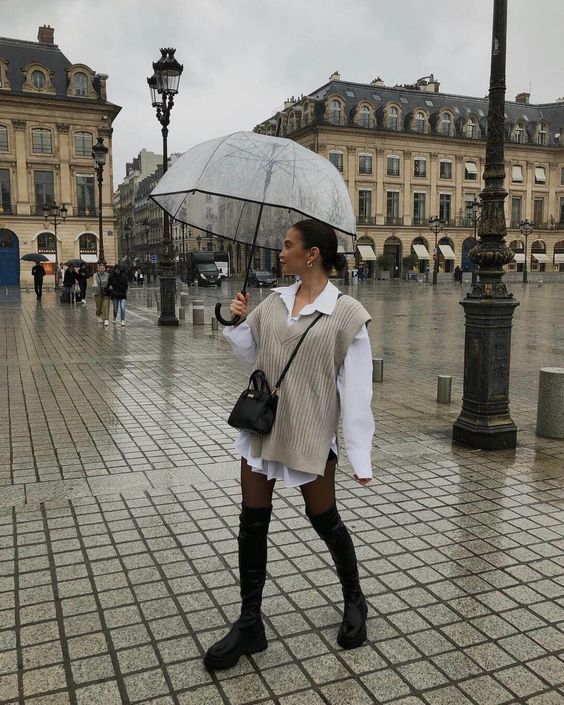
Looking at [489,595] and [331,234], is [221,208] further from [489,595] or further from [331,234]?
[489,595]

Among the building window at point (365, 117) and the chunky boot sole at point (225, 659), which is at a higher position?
→ the building window at point (365, 117)

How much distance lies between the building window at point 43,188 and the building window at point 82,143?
277 cm

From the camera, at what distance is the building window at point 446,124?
67125 mm

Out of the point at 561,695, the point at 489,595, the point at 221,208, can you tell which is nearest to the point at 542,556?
the point at 489,595

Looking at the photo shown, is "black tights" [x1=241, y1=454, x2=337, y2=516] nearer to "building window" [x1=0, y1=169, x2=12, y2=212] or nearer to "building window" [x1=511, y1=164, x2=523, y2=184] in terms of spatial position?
"building window" [x1=0, y1=169, x2=12, y2=212]

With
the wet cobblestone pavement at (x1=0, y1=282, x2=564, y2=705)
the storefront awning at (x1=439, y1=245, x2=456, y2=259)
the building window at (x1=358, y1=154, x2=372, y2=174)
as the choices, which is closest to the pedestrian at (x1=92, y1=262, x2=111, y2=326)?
the wet cobblestone pavement at (x1=0, y1=282, x2=564, y2=705)

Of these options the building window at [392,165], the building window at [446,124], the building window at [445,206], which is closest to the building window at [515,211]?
the building window at [445,206]

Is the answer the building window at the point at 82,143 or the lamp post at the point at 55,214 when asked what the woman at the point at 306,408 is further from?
the building window at the point at 82,143

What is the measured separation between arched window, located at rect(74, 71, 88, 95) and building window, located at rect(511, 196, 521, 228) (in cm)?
4325

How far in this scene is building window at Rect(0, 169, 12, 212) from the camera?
52719 millimetres

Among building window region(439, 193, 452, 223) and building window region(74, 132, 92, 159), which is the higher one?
building window region(74, 132, 92, 159)

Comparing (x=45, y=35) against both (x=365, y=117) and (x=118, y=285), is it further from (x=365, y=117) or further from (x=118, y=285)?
(x=118, y=285)

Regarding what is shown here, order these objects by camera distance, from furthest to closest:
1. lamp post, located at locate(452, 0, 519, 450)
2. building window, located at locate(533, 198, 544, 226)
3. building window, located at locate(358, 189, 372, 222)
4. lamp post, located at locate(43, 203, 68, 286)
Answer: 1. building window, located at locate(533, 198, 544, 226)
2. building window, located at locate(358, 189, 372, 222)
3. lamp post, located at locate(43, 203, 68, 286)
4. lamp post, located at locate(452, 0, 519, 450)

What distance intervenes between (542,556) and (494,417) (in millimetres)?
2417
